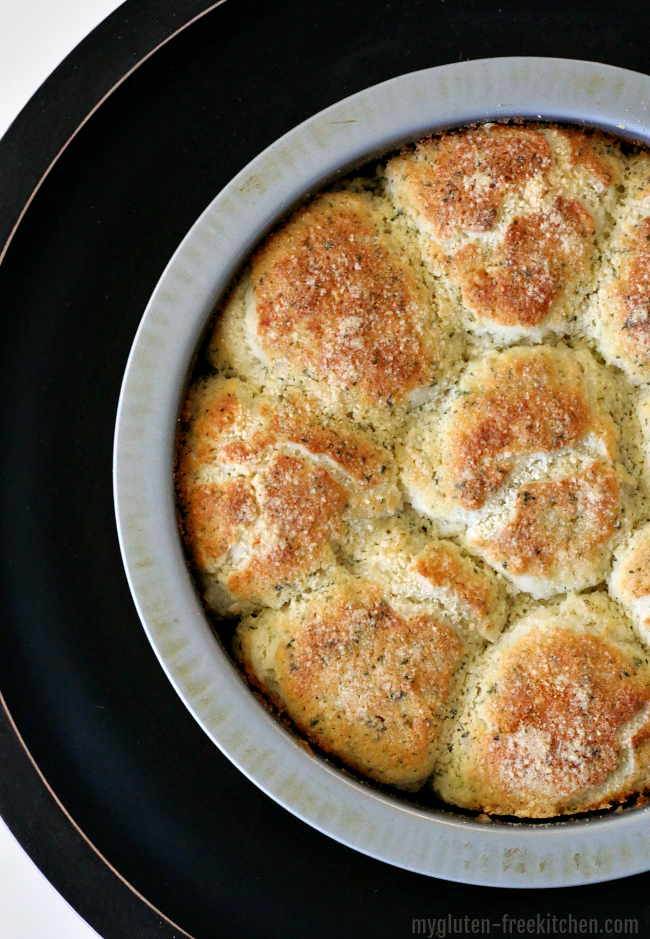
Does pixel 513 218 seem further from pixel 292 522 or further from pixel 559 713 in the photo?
pixel 559 713

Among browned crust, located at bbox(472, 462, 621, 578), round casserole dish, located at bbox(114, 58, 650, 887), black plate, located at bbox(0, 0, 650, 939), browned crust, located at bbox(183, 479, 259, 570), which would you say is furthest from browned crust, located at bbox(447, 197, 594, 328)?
browned crust, located at bbox(183, 479, 259, 570)

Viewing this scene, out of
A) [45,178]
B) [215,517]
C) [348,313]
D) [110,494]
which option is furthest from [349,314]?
[45,178]

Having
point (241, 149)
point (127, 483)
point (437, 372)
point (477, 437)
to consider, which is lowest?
point (127, 483)

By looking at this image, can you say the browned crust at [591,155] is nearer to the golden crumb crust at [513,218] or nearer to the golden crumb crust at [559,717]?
the golden crumb crust at [513,218]

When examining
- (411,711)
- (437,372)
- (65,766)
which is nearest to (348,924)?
(411,711)

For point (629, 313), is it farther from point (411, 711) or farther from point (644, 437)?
point (411, 711)

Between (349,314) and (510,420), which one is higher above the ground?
(349,314)

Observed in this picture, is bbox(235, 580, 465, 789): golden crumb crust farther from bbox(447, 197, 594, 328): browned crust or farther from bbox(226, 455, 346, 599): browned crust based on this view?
bbox(447, 197, 594, 328): browned crust

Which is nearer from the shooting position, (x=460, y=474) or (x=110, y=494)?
(x=460, y=474)
